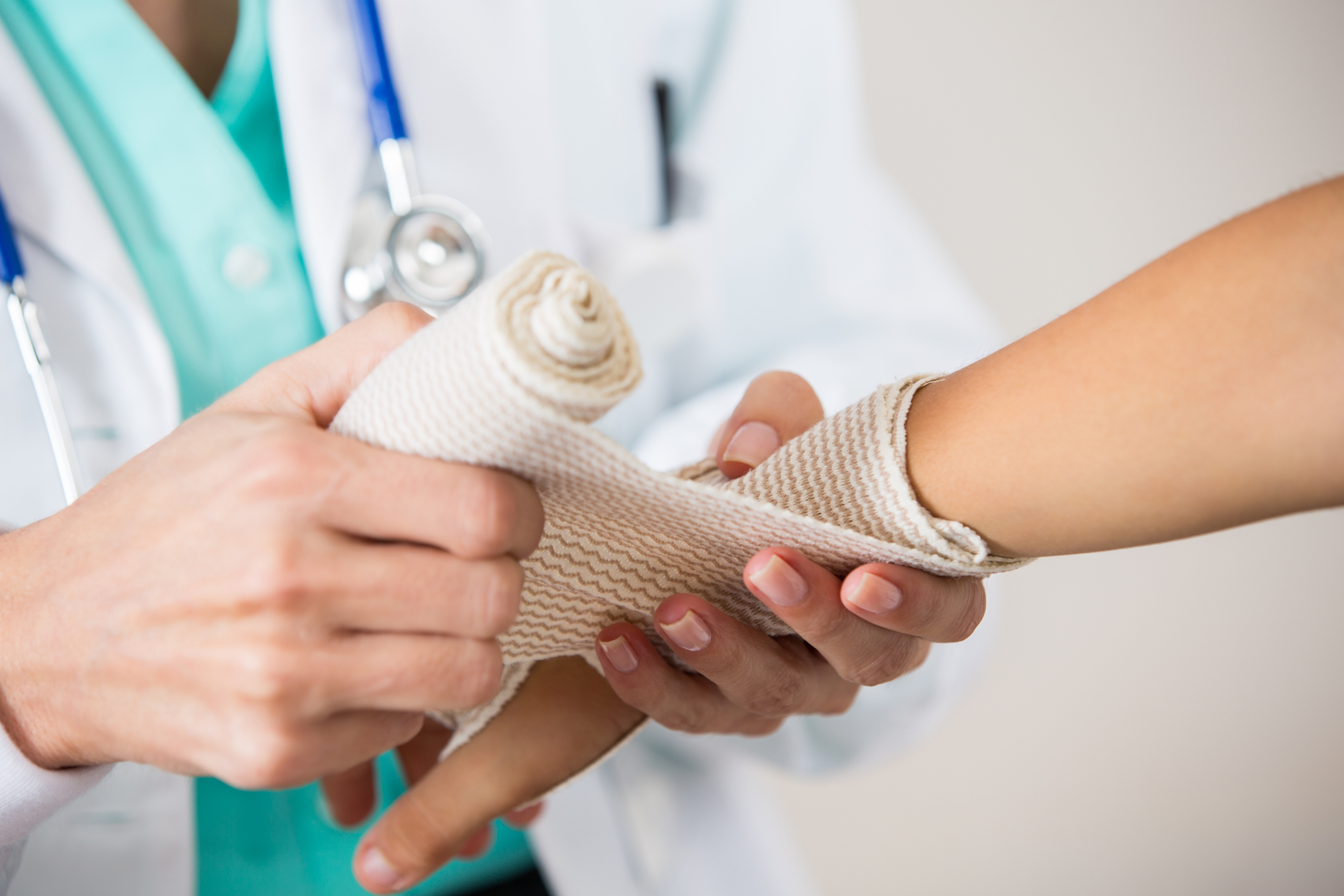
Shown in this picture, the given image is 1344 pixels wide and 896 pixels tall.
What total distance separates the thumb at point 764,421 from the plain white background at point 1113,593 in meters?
0.75

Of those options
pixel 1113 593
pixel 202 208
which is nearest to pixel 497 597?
pixel 202 208

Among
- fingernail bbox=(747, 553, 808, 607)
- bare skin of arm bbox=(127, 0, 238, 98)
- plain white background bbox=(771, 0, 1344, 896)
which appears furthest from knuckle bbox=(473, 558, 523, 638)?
plain white background bbox=(771, 0, 1344, 896)

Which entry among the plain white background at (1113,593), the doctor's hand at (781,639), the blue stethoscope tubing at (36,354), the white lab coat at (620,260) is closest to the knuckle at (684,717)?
the doctor's hand at (781,639)

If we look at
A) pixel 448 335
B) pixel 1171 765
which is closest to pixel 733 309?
pixel 448 335

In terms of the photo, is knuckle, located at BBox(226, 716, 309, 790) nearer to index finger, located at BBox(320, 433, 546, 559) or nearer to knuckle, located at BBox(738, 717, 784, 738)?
index finger, located at BBox(320, 433, 546, 559)

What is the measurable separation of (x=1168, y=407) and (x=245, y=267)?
50cm

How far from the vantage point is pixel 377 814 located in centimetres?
59

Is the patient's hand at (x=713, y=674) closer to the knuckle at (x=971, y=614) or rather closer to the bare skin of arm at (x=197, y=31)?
the knuckle at (x=971, y=614)

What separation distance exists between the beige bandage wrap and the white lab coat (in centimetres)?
20

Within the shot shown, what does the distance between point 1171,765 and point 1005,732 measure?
0.77ft

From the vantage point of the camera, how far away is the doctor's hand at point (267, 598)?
25cm

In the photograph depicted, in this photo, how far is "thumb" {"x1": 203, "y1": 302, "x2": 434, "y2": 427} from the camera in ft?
1.01

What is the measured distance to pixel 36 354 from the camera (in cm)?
43

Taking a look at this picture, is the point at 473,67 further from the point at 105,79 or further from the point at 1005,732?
the point at 1005,732
